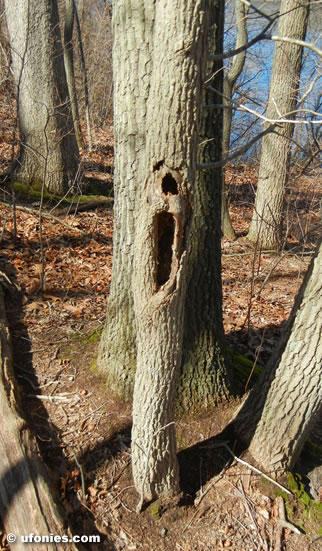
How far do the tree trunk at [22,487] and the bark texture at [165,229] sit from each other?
60cm

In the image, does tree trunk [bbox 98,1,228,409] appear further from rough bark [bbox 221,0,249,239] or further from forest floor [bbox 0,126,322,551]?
rough bark [bbox 221,0,249,239]

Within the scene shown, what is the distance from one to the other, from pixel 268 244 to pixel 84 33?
11667 mm

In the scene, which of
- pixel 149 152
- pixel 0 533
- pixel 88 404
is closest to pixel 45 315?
pixel 88 404

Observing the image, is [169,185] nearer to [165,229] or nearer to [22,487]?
[165,229]

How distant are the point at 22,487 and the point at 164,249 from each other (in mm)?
1752

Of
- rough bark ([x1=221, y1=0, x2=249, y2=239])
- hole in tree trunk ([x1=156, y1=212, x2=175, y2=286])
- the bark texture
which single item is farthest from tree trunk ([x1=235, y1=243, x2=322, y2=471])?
rough bark ([x1=221, y1=0, x2=249, y2=239])

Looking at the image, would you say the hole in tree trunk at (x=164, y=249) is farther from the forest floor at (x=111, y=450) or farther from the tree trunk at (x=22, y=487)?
the tree trunk at (x=22, y=487)

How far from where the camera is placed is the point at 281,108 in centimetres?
708

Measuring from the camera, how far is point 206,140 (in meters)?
2.85

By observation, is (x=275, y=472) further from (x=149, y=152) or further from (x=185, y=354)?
(x=149, y=152)

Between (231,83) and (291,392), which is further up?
(231,83)

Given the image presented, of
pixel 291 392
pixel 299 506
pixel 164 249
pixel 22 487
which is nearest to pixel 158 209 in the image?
pixel 164 249

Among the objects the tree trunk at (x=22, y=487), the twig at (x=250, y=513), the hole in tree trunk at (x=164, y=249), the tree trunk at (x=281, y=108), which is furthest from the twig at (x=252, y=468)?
the tree trunk at (x=281, y=108)

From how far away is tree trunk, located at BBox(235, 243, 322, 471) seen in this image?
2.73 metres
